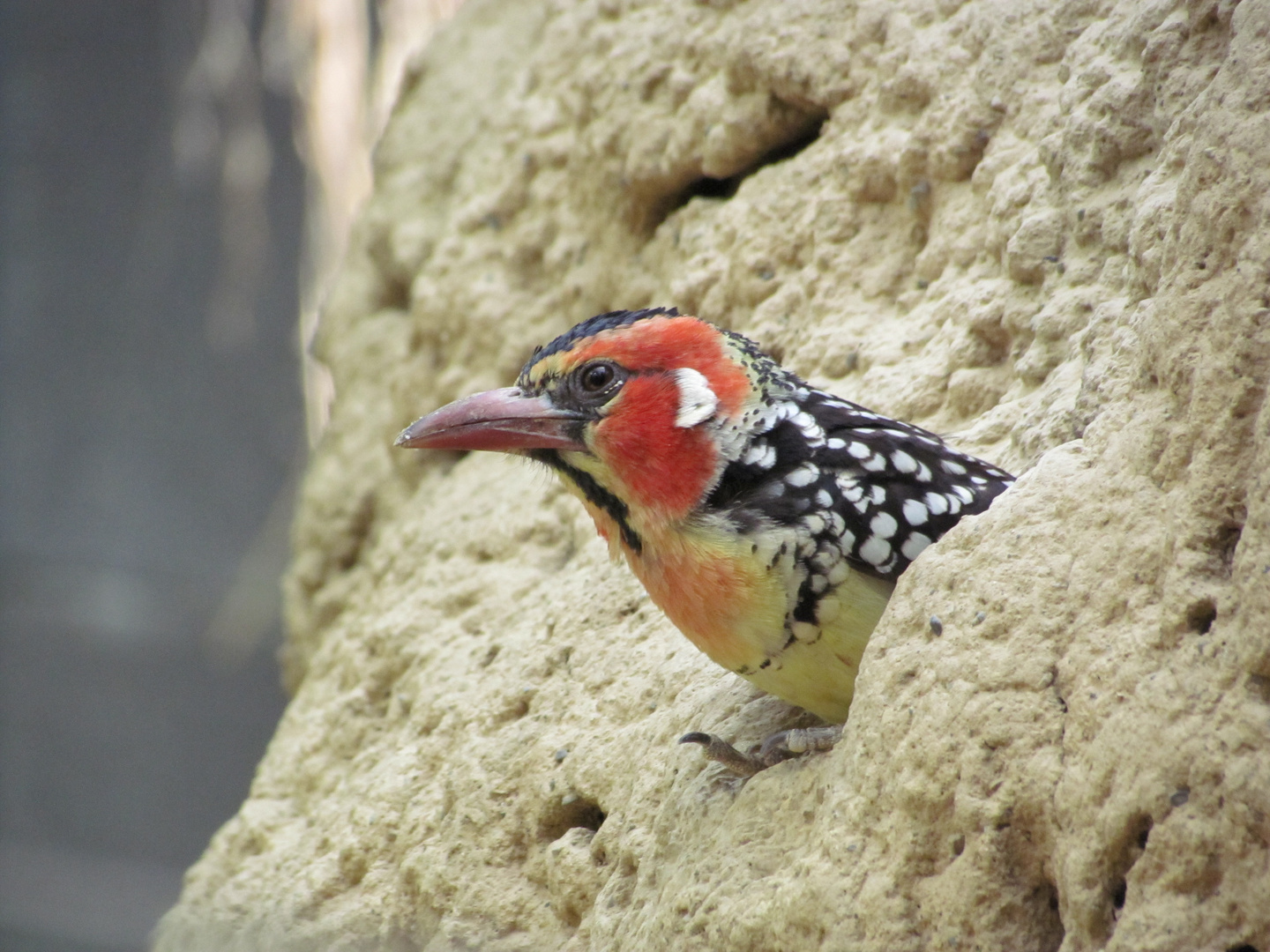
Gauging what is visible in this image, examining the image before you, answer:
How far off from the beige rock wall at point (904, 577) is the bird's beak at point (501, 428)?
578 mm

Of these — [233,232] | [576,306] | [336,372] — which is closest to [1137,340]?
[576,306]

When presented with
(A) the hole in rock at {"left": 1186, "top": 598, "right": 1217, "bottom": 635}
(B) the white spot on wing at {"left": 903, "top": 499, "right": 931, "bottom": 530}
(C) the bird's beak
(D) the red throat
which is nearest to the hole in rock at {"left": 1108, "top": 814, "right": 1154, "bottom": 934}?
(A) the hole in rock at {"left": 1186, "top": 598, "right": 1217, "bottom": 635}

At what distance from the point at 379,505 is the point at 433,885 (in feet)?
5.39

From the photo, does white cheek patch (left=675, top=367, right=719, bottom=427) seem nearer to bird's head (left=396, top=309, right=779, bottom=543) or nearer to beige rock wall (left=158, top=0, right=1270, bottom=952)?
bird's head (left=396, top=309, right=779, bottom=543)

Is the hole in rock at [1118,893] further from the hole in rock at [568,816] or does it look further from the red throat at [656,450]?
the hole in rock at [568,816]

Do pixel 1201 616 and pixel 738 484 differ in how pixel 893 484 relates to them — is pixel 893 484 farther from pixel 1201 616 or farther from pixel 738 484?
pixel 1201 616

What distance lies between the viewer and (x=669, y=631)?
2559 millimetres

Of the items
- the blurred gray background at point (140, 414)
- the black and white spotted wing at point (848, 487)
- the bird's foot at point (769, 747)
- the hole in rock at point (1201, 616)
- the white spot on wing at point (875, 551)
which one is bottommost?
the hole in rock at point (1201, 616)

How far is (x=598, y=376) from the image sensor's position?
7.00ft

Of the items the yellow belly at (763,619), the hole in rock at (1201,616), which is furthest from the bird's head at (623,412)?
the hole in rock at (1201,616)

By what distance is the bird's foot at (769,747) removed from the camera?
74.9 inches

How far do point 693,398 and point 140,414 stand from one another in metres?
5.87

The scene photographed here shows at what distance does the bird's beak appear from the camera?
2137 millimetres

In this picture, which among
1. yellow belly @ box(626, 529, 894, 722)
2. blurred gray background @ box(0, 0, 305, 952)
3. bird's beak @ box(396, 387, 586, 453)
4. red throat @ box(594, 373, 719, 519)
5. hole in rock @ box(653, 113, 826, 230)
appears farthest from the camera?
blurred gray background @ box(0, 0, 305, 952)
